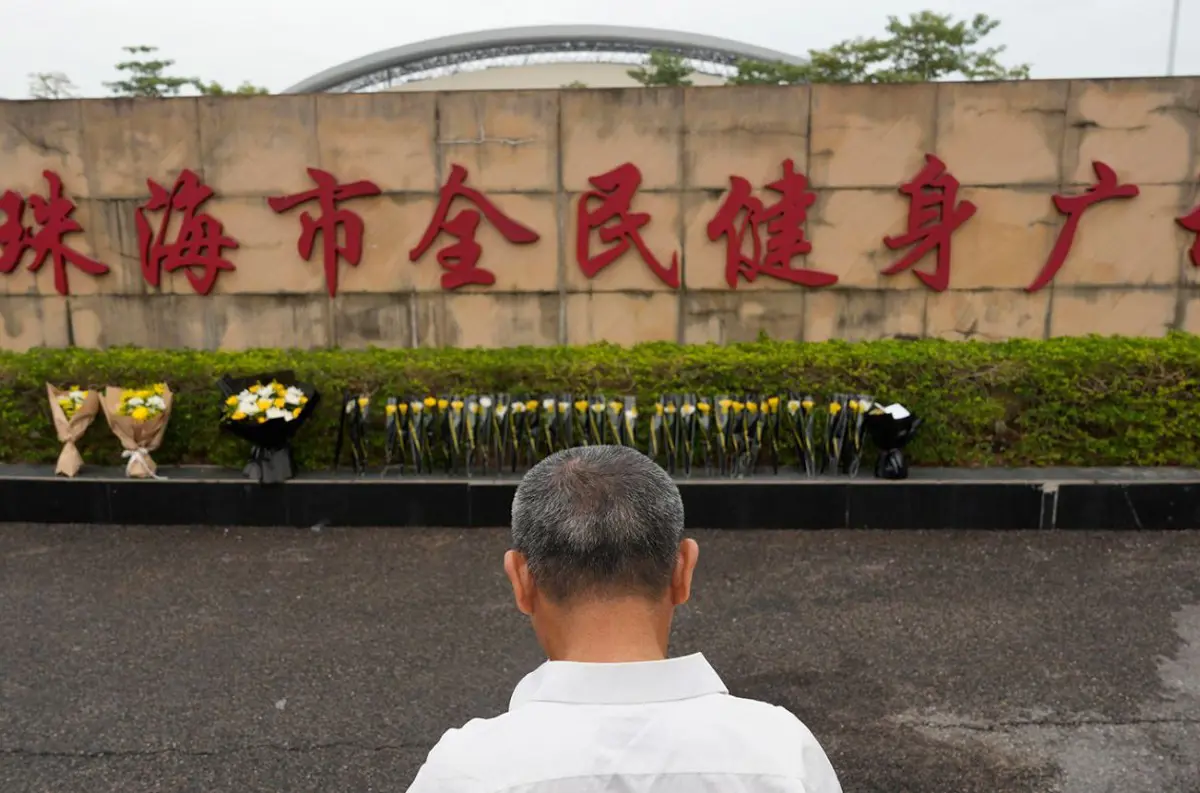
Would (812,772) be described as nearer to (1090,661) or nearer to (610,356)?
(1090,661)

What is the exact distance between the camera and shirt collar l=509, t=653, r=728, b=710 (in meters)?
1.04

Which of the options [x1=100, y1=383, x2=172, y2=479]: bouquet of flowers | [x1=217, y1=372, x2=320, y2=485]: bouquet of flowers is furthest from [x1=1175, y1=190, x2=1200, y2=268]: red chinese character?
[x1=100, y1=383, x2=172, y2=479]: bouquet of flowers

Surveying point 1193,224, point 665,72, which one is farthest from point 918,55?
point 1193,224

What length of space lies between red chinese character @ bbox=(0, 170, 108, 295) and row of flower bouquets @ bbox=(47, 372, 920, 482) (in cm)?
158

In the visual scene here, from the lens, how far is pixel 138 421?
554 cm

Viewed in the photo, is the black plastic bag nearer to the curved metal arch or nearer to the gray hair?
the gray hair

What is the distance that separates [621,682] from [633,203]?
5.84 m

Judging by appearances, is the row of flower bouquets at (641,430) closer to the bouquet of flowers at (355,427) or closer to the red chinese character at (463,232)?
the bouquet of flowers at (355,427)

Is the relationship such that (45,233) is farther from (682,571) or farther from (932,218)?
(682,571)

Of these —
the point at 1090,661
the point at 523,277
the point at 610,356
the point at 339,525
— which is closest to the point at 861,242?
the point at 610,356

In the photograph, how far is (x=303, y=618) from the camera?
13.8 ft

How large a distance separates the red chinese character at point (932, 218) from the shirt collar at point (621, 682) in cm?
597

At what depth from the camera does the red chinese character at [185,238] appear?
6.70m

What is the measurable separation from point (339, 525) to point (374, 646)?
1752mm
